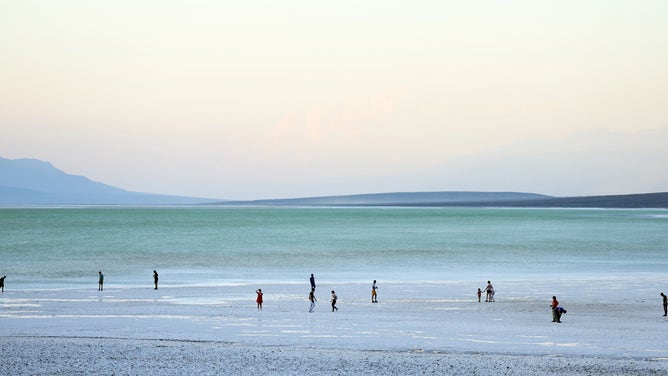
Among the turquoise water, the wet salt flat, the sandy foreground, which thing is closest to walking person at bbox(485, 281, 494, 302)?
the sandy foreground

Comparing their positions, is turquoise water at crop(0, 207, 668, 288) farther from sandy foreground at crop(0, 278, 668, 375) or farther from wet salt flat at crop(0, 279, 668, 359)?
sandy foreground at crop(0, 278, 668, 375)

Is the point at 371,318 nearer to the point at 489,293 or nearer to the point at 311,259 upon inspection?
the point at 489,293

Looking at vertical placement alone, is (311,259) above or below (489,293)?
below

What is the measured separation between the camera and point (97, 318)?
1196 inches

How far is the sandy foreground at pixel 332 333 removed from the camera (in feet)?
68.6

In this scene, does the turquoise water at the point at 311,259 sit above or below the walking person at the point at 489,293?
below

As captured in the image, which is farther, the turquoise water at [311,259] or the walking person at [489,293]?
the turquoise water at [311,259]

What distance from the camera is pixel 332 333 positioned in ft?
88.3

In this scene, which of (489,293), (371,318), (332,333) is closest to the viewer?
(332,333)

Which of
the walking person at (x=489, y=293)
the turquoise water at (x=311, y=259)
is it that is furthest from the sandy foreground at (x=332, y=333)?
the turquoise water at (x=311, y=259)

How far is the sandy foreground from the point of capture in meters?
20.9

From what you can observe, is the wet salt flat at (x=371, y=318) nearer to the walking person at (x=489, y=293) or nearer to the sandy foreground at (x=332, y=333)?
the sandy foreground at (x=332, y=333)

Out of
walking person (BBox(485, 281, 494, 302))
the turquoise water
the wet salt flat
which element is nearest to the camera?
the wet salt flat

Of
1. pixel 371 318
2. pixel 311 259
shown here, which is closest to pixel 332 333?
pixel 371 318
